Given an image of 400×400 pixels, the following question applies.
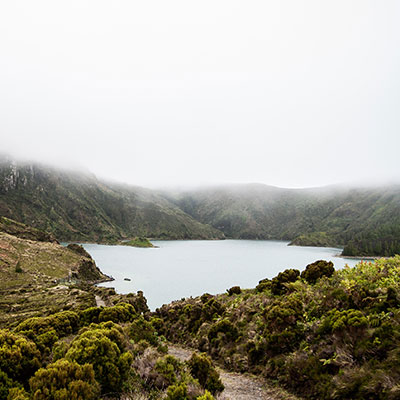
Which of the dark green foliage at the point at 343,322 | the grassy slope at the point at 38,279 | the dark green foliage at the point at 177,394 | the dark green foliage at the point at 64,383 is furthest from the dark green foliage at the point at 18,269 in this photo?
the dark green foliage at the point at 343,322

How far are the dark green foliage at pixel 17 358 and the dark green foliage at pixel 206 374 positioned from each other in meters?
5.29

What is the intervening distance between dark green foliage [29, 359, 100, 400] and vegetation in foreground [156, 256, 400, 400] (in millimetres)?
7011

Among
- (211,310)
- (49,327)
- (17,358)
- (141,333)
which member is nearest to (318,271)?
(211,310)

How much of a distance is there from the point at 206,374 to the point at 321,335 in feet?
16.6

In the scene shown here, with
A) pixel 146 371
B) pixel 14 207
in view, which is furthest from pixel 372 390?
pixel 14 207

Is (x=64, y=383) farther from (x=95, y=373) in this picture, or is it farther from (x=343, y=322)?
(x=343, y=322)

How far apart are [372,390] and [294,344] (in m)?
4.75

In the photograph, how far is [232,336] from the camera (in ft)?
47.6

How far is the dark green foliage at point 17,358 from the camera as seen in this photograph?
6.73 m

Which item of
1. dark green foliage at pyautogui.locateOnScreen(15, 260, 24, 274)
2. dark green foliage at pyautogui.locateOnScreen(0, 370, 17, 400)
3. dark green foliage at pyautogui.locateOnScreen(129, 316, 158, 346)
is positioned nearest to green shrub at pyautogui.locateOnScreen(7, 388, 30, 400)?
dark green foliage at pyautogui.locateOnScreen(0, 370, 17, 400)

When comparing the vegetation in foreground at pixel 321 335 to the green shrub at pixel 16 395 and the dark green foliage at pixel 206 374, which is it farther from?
the green shrub at pixel 16 395

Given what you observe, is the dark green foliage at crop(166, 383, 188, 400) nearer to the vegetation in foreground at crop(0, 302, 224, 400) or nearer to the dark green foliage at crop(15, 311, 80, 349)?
the vegetation in foreground at crop(0, 302, 224, 400)

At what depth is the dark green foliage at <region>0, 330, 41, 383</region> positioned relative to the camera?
22.1 ft

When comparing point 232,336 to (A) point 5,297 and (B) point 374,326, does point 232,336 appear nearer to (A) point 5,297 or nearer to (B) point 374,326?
(B) point 374,326
